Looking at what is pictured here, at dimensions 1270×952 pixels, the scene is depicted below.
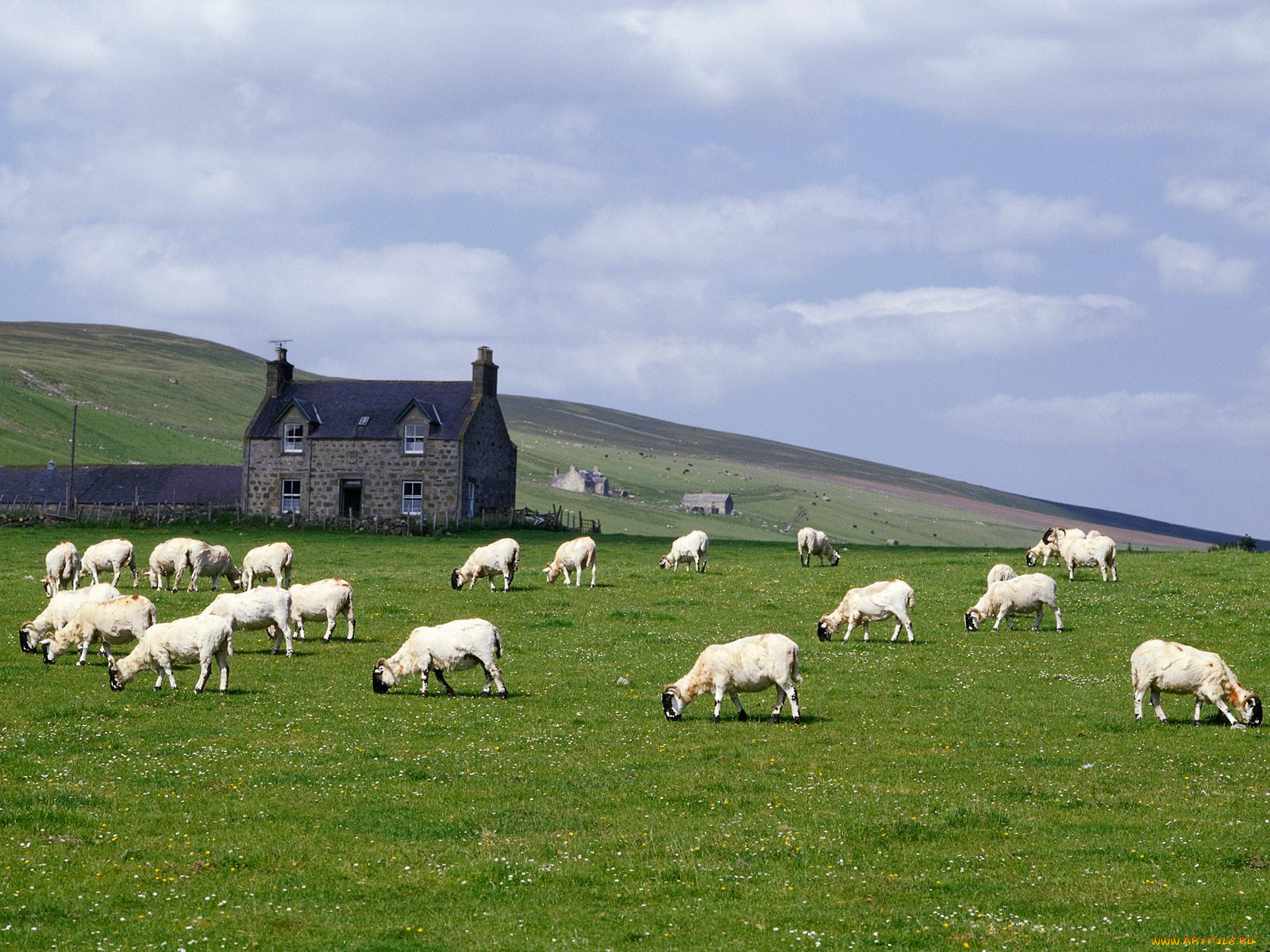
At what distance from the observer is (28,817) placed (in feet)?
55.8

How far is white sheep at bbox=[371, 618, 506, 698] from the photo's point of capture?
26828 millimetres

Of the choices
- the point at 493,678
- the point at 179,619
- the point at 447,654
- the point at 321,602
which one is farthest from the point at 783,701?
the point at 179,619

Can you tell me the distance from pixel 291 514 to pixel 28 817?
7179 cm

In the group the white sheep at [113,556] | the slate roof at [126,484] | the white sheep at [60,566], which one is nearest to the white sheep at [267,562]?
the white sheep at [60,566]

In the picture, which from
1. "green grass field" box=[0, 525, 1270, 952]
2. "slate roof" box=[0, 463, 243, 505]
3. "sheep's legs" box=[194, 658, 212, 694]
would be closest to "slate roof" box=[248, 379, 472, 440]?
"slate roof" box=[0, 463, 243, 505]

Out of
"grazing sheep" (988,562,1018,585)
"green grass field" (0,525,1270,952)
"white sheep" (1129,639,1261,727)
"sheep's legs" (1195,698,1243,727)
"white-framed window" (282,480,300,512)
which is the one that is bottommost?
"green grass field" (0,525,1270,952)

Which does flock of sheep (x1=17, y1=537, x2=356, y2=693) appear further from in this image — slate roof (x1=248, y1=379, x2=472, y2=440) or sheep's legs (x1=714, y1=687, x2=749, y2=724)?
slate roof (x1=248, y1=379, x2=472, y2=440)

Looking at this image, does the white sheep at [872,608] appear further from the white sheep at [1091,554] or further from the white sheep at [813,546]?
the white sheep at [813,546]

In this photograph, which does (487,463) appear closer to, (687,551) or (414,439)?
(414,439)

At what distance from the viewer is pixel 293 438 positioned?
3644 inches

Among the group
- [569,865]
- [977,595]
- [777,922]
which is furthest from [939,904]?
[977,595]

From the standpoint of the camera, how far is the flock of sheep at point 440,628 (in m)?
23.9

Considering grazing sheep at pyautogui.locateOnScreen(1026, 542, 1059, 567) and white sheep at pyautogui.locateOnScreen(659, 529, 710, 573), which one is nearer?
grazing sheep at pyautogui.locateOnScreen(1026, 542, 1059, 567)

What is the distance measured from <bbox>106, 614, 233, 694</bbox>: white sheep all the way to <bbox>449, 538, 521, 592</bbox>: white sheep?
18632 mm
